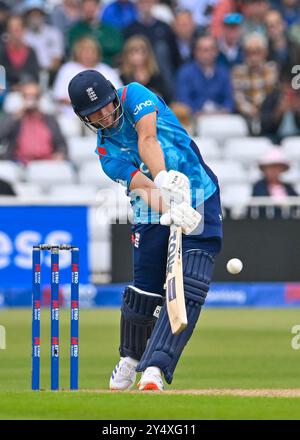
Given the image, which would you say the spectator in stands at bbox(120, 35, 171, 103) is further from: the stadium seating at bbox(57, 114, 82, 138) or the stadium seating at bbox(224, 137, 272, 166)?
the stadium seating at bbox(224, 137, 272, 166)

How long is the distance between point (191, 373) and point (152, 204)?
230cm

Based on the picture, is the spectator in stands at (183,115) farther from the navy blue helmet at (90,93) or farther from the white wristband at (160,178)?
the white wristband at (160,178)

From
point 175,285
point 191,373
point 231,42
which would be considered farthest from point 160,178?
point 231,42

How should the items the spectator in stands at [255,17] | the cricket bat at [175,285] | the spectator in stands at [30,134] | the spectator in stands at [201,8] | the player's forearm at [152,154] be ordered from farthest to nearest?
the spectator in stands at [201,8], the spectator in stands at [255,17], the spectator in stands at [30,134], the player's forearm at [152,154], the cricket bat at [175,285]

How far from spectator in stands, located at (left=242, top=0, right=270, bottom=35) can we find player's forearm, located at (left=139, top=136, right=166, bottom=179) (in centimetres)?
1094

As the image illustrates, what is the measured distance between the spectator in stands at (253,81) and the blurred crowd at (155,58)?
0.5 inches

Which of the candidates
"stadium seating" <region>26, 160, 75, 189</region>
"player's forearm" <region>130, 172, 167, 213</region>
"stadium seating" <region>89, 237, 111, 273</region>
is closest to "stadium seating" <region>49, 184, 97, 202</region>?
"stadium seating" <region>26, 160, 75, 189</region>

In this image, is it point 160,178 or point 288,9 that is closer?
point 160,178

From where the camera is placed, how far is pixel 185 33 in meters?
17.8

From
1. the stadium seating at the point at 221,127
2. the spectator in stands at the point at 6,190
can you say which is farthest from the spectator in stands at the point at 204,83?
the spectator in stands at the point at 6,190

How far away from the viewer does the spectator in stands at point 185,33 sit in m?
17.8

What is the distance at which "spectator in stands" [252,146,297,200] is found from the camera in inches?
603

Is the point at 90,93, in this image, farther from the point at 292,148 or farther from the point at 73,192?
the point at 292,148

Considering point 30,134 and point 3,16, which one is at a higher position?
point 3,16
